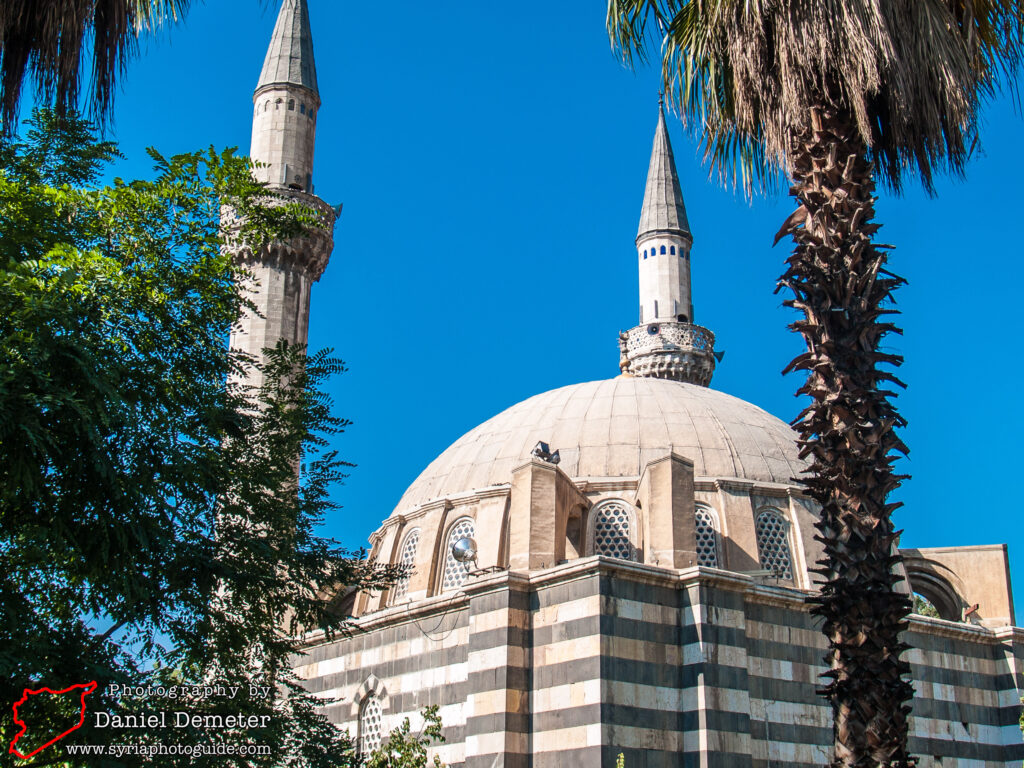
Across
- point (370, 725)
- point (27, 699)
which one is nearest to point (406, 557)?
point (370, 725)

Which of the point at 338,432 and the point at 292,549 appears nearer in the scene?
the point at 292,549

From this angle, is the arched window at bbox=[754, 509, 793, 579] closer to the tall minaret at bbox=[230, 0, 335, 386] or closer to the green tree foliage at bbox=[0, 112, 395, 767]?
the green tree foliage at bbox=[0, 112, 395, 767]

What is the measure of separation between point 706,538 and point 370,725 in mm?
6802

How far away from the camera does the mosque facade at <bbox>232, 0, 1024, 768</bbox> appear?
1502 centimetres

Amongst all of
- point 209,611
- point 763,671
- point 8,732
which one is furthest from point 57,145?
point 763,671

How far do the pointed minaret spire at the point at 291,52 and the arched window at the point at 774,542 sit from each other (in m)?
17.0

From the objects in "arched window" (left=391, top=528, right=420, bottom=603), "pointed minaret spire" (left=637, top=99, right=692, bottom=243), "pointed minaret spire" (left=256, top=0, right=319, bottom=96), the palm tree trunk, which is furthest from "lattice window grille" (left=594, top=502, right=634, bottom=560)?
"pointed minaret spire" (left=637, top=99, right=692, bottom=243)

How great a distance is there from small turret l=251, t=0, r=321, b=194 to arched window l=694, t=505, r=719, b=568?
1423cm

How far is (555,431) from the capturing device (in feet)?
73.2

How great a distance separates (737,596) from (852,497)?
26.1 ft

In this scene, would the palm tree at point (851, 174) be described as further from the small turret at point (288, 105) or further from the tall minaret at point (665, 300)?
the tall minaret at point (665, 300)

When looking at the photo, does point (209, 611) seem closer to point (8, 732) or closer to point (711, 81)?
point (8, 732)

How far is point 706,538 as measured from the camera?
19.9 meters

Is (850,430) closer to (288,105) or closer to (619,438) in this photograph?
(619,438)
